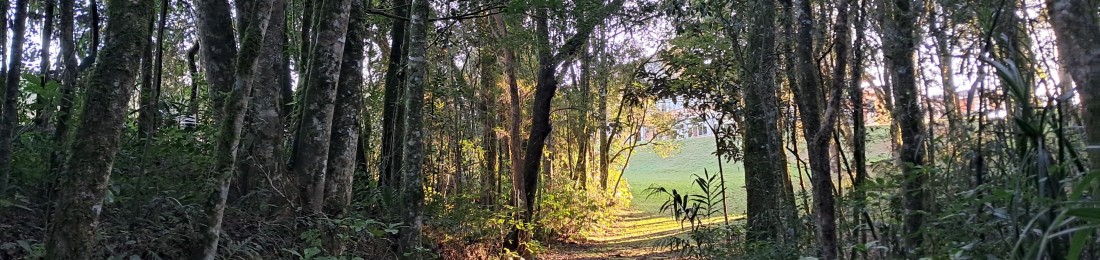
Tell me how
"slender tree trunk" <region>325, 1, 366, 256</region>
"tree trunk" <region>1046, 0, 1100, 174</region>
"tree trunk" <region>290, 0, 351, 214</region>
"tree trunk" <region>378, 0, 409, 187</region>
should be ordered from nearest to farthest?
"tree trunk" <region>1046, 0, 1100, 174</region> < "tree trunk" <region>290, 0, 351, 214</region> < "slender tree trunk" <region>325, 1, 366, 256</region> < "tree trunk" <region>378, 0, 409, 187</region>

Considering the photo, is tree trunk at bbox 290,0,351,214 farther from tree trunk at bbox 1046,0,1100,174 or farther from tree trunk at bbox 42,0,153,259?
tree trunk at bbox 1046,0,1100,174

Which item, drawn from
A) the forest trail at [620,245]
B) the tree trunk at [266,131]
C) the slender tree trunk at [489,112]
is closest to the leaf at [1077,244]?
the tree trunk at [266,131]

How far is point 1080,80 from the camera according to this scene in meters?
2.84

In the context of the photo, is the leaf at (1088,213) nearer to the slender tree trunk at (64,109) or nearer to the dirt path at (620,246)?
the slender tree trunk at (64,109)

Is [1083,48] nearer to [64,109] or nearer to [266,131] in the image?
[266,131]

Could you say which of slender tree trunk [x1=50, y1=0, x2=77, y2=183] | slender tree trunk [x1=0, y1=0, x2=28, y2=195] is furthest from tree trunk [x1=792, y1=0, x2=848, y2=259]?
slender tree trunk [x1=0, y1=0, x2=28, y2=195]

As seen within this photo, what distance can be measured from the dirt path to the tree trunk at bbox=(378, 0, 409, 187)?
3901 mm

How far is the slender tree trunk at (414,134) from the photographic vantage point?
5863 millimetres

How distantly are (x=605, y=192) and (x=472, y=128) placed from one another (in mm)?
6271

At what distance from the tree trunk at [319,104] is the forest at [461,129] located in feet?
0.06

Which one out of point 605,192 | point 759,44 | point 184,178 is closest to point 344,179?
point 184,178

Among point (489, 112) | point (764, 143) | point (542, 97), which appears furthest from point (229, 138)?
point (489, 112)

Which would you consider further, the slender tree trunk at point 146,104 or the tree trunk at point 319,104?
the tree trunk at point 319,104

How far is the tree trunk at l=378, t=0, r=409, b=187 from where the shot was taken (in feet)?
26.3
